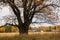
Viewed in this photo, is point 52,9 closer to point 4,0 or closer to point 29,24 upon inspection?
point 29,24

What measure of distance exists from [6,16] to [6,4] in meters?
3.82

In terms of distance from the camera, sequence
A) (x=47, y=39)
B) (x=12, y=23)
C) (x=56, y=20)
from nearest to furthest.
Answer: (x=47, y=39) < (x=56, y=20) < (x=12, y=23)

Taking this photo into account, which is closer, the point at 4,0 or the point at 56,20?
the point at 4,0

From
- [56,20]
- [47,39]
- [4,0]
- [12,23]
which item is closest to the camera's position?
[47,39]

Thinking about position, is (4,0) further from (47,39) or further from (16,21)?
(47,39)

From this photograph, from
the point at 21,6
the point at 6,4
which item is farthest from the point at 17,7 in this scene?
the point at 6,4

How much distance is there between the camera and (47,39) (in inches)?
371

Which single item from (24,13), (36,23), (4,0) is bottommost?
(36,23)

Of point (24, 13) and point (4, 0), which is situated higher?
point (4, 0)

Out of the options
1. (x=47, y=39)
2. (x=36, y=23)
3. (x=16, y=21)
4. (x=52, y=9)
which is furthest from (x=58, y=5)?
(x=47, y=39)

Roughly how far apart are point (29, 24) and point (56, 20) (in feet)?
11.1

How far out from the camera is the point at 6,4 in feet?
70.7

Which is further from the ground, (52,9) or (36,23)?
(52,9)

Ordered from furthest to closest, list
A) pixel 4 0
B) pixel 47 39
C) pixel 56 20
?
pixel 56 20
pixel 4 0
pixel 47 39
